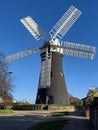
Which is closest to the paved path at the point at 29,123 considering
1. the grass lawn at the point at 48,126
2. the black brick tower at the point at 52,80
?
the grass lawn at the point at 48,126

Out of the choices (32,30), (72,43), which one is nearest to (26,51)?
(32,30)

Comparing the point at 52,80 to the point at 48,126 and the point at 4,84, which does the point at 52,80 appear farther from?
the point at 48,126

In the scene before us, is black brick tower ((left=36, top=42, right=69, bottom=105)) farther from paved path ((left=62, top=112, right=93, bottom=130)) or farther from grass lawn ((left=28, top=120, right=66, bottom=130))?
grass lawn ((left=28, top=120, right=66, bottom=130))

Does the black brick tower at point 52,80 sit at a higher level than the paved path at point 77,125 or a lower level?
higher

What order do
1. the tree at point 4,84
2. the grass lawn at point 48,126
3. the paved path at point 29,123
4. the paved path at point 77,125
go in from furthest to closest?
the tree at point 4,84, the paved path at point 29,123, the paved path at point 77,125, the grass lawn at point 48,126

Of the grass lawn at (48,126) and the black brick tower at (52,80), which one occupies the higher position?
A: the black brick tower at (52,80)

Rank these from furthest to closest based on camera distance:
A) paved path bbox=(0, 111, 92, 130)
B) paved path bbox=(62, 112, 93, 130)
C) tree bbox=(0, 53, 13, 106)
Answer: tree bbox=(0, 53, 13, 106)
paved path bbox=(0, 111, 92, 130)
paved path bbox=(62, 112, 93, 130)

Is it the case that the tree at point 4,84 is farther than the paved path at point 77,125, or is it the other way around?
the tree at point 4,84

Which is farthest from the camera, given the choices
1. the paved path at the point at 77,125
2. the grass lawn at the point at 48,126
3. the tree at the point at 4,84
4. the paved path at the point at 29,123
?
the tree at the point at 4,84

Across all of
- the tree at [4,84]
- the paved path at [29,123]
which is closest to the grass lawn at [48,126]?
the paved path at [29,123]

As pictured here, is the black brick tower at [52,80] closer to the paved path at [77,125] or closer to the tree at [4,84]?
the tree at [4,84]

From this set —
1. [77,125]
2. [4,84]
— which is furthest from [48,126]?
[4,84]

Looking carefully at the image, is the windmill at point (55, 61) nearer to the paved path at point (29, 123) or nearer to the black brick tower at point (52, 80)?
the black brick tower at point (52, 80)

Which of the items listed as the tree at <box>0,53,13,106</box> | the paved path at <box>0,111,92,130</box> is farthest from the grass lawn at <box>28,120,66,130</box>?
the tree at <box>0,53,13,106</box>
